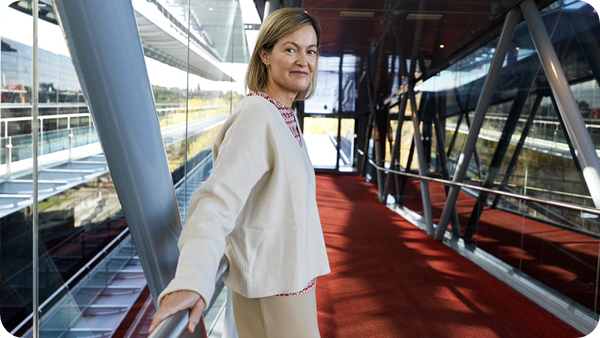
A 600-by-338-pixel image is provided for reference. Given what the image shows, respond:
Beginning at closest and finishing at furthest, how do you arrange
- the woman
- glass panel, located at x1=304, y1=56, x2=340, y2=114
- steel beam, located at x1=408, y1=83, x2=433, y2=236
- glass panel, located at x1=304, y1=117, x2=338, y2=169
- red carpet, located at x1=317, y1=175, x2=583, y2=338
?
the woman → red carpet, located at x1=317, y1=175, x2=583, y2=338 → steel beam, located at x1=408, y1=83, x2=433, y2=236 → glass panel, located at x1=304, y1=56, x2=340, y2=114 → glass panel, located at x1=304, y1=117, x2=338, y2=169

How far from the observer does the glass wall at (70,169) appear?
155 cm

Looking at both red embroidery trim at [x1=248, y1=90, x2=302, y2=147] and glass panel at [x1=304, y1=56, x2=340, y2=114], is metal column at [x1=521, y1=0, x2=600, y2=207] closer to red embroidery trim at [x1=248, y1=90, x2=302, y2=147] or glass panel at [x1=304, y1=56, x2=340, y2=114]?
glass panel at [x1=304, y1=56, x2=340, y2=114]

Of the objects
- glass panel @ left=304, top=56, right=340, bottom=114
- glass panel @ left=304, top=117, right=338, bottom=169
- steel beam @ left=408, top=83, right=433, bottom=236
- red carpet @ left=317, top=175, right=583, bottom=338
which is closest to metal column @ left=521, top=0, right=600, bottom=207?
red carpet @ left=317, top=175, right=583, bottom=338

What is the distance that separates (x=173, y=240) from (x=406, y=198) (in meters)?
9.59

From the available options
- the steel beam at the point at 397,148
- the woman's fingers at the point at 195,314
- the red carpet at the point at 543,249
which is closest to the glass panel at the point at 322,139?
the steel beam at the point at 397,148

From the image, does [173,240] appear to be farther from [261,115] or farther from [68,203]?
[68,203]

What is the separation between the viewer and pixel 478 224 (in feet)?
20.0

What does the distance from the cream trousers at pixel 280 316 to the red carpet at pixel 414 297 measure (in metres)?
2.63

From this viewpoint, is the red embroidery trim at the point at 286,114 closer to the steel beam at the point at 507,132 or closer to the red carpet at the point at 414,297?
the red carpet at the point at 414,297

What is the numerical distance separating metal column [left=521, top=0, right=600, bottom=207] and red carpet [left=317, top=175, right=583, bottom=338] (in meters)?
1.21

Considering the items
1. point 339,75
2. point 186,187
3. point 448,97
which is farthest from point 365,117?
point 186,187

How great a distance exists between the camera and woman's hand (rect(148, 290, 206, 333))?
80 cm

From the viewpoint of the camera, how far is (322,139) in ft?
77.0

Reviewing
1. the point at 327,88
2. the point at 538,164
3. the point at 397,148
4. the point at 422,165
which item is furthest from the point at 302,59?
the point at 327,88
